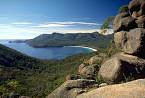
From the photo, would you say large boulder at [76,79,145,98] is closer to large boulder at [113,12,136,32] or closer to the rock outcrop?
the rock outcrop

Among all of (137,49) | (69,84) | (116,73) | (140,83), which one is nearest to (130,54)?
(137,49)

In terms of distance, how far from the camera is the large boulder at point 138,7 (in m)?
34.0

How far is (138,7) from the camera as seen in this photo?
34.5 meters

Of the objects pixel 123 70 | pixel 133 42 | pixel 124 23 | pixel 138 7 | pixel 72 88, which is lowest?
pixel 72 88

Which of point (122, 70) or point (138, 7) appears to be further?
point (138, 7)

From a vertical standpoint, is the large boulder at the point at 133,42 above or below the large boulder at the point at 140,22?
below

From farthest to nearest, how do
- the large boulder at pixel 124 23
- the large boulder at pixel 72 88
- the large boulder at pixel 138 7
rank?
1. the large boulder at pixel 124 23
2. the large boulder at pixel 138 7
3. the large boulder at pixel 72 88

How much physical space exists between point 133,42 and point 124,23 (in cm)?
352

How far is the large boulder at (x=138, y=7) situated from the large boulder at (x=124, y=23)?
90 centimetres

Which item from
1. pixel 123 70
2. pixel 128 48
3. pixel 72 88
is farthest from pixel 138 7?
pixel 72 88

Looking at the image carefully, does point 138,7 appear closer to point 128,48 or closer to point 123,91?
point 128,48

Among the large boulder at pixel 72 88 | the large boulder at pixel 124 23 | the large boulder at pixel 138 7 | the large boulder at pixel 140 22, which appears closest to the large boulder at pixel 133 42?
the large boulder at pixel 124 23

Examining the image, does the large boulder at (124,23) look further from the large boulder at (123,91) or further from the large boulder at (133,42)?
Answer: the large boulder at (123,91)

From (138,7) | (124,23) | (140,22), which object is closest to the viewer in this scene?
(140,22)
